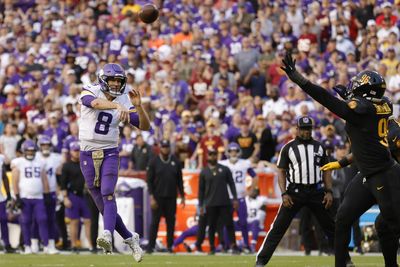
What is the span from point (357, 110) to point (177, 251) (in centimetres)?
866

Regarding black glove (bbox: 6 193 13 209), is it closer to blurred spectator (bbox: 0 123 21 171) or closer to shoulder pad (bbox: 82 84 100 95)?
blurred spectator (bbox: 0 123 21 171)

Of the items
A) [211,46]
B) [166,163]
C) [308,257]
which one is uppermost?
[211,46]

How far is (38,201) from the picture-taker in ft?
58.8

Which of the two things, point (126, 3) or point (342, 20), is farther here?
point (126, 3)

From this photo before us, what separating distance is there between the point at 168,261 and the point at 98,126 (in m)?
3.10

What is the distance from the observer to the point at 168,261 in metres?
14.7

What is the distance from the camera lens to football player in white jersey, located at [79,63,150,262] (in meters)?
11.8

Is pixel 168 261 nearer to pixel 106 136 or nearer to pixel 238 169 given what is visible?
pixel 106 136

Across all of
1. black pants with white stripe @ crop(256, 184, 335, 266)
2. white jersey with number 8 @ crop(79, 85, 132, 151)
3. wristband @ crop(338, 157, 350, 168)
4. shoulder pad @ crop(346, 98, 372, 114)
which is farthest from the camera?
black pants with white stripe @ crop(256, 184, 335, 266)

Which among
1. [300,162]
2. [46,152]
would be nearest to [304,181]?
[300,162]

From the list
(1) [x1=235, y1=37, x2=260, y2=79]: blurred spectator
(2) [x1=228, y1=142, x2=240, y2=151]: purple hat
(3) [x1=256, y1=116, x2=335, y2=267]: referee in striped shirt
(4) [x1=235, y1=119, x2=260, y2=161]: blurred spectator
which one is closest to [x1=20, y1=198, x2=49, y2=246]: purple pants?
(2) [x1=228, y1=142, x2=240, y2=151]: purple hat

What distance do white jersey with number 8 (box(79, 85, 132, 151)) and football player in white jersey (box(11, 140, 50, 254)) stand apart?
5.78 m

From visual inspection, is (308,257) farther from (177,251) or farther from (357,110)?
(357,110)

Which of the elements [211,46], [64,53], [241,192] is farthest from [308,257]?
[64,53]
